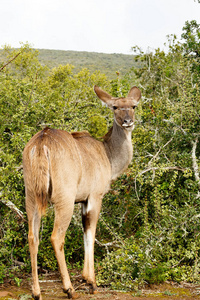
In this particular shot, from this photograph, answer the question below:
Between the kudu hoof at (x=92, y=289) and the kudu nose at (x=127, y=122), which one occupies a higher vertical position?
the kudu nose at (x=127, y=122)

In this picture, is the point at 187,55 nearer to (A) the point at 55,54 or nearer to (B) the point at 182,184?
(B) the point at 182,184

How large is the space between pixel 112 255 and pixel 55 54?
A: 61.4 meters

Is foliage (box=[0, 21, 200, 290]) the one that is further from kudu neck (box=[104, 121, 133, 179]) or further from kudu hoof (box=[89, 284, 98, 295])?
kudu neck (box=[104, 121, 133, 179])

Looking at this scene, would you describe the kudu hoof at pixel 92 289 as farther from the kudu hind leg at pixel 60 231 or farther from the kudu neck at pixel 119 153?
the kudu neck at pixel 119 153

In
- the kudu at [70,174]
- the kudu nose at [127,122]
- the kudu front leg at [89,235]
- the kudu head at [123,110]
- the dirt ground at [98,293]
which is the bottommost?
the dirt ground at [98,293]

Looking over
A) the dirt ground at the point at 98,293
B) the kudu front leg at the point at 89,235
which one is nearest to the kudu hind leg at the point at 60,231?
the dirt ground at the point at 98,293

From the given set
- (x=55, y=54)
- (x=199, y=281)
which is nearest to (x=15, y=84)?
(x=199, y=281)

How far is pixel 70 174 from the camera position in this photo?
4.38m

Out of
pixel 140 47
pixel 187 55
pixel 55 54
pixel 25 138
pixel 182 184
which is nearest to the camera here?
pixel 25 138

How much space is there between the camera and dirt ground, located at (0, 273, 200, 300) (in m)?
4.48

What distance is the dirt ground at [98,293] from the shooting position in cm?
448

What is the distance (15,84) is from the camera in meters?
6.80

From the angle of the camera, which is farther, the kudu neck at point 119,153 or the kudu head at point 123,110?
the kudu neck at point 119,153

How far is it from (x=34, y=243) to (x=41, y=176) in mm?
769
